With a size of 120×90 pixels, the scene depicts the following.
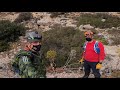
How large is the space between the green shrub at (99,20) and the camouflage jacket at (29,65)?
27.4 ft

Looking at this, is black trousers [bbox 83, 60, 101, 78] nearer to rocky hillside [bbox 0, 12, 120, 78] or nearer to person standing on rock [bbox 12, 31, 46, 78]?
rocky hillside [bbox 0, 12, 120, 78]

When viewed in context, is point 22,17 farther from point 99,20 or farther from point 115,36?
point 115,36

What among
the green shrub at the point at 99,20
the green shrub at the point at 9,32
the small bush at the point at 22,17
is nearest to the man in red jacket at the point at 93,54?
the green shrub at the point at 9,32

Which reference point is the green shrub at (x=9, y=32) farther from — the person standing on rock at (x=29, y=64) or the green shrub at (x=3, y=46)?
the person standing on rock at (x=29, y=64)

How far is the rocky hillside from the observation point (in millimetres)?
12519

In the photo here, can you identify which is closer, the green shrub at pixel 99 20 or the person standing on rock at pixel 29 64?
the person standing on rock at pixel 29 64

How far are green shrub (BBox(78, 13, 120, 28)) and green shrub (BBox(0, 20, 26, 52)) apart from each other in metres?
2.76

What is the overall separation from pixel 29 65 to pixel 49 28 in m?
8.19

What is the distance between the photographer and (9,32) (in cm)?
1593

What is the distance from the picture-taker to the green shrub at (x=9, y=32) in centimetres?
1535

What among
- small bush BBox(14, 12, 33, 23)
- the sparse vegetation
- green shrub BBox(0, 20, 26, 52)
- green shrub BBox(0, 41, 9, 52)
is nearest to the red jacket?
the sparse vegetation

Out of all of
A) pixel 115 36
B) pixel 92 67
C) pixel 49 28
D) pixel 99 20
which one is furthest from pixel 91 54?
pixel 99 20

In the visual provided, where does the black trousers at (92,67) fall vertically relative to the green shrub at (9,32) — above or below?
below

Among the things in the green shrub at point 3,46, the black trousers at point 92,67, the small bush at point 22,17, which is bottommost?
the black trousers at point 92,67
